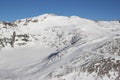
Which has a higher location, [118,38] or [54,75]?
[118,38]

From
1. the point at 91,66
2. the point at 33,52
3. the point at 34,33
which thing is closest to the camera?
the point at 91,66

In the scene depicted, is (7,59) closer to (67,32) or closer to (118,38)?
(67,32)

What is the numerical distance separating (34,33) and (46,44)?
9545 mm

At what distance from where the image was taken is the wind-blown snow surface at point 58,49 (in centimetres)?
4554

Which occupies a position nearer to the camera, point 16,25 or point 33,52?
point 33,52

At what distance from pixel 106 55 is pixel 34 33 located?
173 ft

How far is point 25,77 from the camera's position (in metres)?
50.3

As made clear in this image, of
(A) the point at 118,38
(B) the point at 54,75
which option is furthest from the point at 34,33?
(B) the point at 54,75

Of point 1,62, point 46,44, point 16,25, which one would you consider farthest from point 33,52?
point 16,25

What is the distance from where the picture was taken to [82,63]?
4897 cm

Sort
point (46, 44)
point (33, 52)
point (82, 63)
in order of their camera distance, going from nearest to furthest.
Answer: point (82, 63) → point (33, 52) → point (46, 44)

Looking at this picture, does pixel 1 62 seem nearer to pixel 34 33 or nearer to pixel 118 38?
pixel 34 33

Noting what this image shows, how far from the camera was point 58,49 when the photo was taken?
3201 inches

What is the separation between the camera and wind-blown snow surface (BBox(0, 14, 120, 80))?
45.5 m
